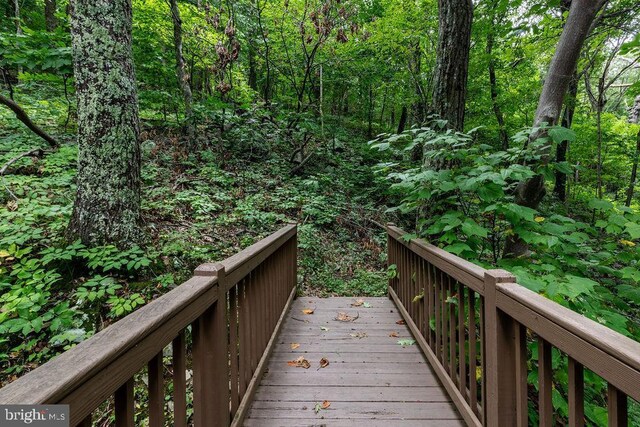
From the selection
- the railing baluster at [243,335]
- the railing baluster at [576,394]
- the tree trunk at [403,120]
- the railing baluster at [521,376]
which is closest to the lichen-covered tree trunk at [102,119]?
the railing baluster at [243,335]

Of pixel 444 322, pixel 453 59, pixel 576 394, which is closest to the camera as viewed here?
pixel 576 394

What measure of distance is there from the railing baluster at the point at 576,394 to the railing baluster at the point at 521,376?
34cm

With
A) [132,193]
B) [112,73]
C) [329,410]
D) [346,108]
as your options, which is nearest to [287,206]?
[132,193]

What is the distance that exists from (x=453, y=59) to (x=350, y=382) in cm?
311

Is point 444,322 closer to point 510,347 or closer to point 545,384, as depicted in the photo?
point 510,347

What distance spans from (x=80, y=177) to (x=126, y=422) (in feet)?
11.1

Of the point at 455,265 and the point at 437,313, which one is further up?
the point at 455,265

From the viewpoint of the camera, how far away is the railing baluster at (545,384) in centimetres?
123

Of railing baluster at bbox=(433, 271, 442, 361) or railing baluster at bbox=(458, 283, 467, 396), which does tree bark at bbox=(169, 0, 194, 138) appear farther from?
railing baluster at bbox=(458, 283, 467, 396)

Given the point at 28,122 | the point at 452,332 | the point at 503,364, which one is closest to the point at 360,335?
the point at 452,332

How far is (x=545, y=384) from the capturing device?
4.04 feet

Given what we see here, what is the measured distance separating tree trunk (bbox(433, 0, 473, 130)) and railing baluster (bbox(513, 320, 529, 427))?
226cm

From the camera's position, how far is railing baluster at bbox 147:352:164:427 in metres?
1.06

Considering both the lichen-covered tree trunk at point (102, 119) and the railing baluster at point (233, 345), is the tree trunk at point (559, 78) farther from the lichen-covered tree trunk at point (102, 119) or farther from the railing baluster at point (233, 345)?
the lichen-covered tree trunk at point (102, 119)
